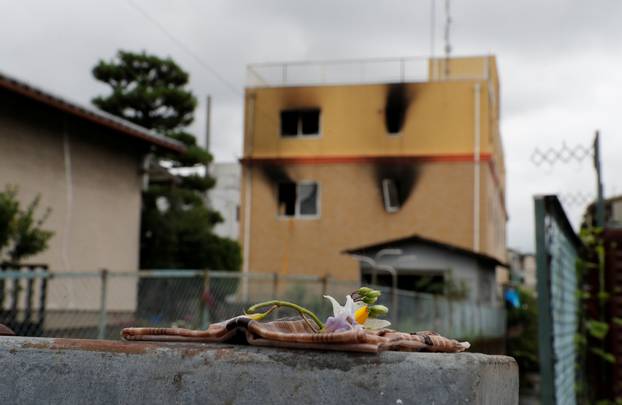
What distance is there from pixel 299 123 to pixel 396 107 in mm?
3479

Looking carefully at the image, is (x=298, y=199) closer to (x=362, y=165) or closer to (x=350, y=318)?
(x=362, y=165)

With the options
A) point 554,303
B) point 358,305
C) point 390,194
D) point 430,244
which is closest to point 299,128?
point 390,194

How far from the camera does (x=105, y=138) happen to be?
15953 mm

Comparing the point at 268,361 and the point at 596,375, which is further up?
the point at 268,361

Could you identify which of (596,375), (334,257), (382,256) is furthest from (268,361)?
(334,257)

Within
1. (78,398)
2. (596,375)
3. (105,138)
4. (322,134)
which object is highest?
(322,134)

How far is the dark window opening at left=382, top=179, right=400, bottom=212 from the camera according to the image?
84.6 feet

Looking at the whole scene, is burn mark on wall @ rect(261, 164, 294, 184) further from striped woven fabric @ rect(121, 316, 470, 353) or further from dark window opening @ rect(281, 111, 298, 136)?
striped woven fabric @ rect(121, 316, 470, 353)

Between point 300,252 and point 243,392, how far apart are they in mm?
24780

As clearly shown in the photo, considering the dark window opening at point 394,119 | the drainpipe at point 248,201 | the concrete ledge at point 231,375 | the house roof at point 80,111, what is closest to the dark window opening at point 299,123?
the drainpipe at point 248,201

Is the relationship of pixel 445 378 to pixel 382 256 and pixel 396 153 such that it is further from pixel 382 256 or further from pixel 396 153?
pixel 396 153

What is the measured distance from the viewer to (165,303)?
943cm

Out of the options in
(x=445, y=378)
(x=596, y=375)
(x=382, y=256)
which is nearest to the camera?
(x=445, y=378)

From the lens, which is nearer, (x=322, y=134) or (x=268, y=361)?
(x=268, y=361)
